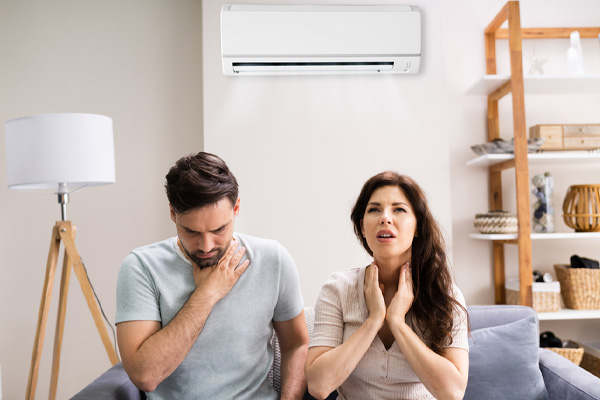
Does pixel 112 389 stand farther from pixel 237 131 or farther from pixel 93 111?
pixel 93 111

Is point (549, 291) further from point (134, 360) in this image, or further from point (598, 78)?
point (134, 360)

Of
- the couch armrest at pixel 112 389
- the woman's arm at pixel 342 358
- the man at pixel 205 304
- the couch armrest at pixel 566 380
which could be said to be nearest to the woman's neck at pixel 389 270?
the woman's arm at pixel 342 358

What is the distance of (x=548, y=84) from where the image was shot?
9.24 ft

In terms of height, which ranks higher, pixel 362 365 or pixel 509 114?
pixel 509 114

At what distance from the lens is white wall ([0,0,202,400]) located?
2912 millimetres

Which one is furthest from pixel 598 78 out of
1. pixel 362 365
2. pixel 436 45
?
pixel 362 365

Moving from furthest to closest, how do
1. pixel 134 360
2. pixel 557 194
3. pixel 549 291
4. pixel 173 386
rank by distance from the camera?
pixel 557 194 < pixel 549 291 < pixel 173 386 < pixel 134 360

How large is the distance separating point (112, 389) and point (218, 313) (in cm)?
40

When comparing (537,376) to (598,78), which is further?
(598,78)

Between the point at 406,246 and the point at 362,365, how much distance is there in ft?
1.17

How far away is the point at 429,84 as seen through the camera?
8.93 ft

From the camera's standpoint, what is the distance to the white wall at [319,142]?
2.66 metres

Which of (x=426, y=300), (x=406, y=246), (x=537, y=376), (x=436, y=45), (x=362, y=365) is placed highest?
(x=436, y=45)

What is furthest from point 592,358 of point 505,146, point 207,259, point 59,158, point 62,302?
point 59,158
